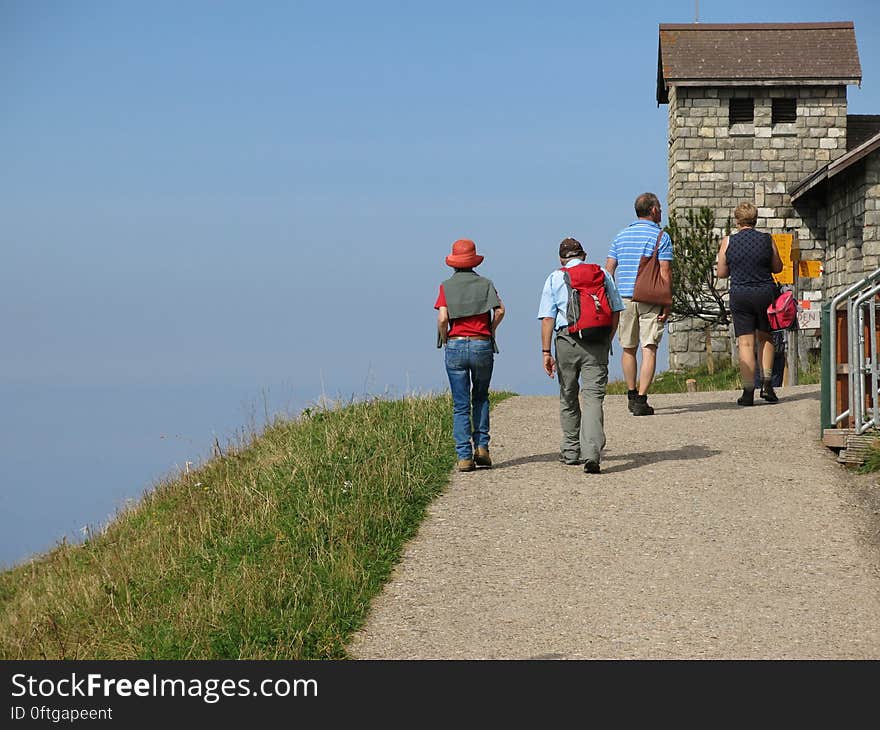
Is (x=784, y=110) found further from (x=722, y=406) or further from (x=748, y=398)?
(x=748, y=398)

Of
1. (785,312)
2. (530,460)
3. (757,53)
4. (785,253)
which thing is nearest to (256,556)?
(530,460)

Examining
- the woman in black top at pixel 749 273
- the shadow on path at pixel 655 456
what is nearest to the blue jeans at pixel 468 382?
the shadow on path at pixel 655 456

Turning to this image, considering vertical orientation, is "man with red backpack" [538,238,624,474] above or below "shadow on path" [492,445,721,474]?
above

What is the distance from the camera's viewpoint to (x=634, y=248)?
1216 centimetres

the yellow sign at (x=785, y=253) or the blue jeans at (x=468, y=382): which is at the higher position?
the yellow sign at (x=785, y=253)

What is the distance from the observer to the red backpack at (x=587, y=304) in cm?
989

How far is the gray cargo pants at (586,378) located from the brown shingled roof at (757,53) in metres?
21.1

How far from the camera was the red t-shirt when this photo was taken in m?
9.88

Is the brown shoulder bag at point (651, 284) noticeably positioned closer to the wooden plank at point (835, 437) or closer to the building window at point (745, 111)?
the wooden plank at point (835, 437)

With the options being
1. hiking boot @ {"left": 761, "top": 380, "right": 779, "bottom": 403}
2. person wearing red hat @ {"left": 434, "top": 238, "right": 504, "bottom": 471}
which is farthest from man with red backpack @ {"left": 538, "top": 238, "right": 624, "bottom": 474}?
hiking boot @ {"left": 761, "top": 380, "right": 779, "bottom": 403}

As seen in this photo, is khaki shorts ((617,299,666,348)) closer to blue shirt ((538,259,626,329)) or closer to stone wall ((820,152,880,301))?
blue shirt ((538,259,626,329))

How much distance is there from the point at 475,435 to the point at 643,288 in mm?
2858

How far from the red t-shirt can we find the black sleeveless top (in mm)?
4027
